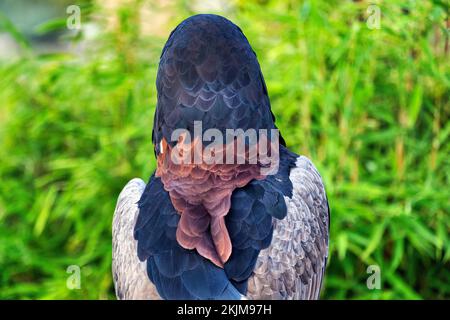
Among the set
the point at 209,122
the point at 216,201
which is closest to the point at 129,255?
the point at 216,201

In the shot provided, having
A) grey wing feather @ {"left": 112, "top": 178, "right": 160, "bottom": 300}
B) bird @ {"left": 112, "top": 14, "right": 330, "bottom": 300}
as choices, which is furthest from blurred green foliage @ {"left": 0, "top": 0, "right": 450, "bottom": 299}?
grey wing feather @ {"left": 112, "top": 178, "right": 160, "bottom": 300}

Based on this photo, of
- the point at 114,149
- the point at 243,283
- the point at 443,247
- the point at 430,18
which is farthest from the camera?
the point at 114,149

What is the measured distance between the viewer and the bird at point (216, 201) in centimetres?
150

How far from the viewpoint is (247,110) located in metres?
1.68

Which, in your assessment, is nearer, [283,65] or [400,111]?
[400,111]

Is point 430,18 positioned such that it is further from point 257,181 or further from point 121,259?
point 121,259

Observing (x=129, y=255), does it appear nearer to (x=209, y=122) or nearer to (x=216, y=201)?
(x=216, y=201)

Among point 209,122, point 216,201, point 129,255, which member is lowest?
point 129,255

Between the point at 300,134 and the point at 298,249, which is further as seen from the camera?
the point at 300,134

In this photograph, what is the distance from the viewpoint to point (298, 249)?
165 centimetres

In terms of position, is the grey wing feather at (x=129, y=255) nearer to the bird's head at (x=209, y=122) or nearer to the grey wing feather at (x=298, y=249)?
the bird's head at (x=209, y=122)

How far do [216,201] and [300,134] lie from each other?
110cm
